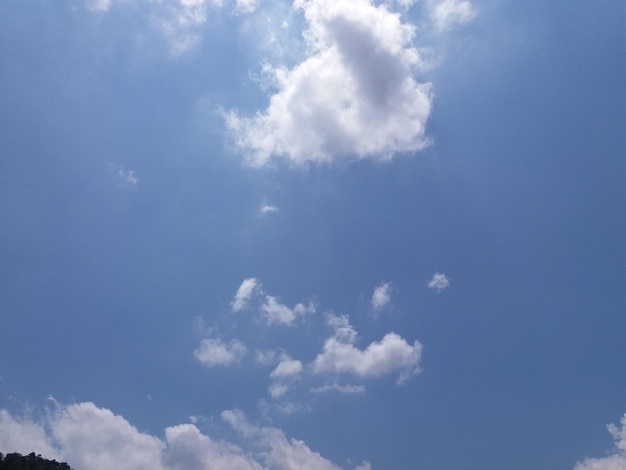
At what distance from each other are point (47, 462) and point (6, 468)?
Result: 20.8 metres

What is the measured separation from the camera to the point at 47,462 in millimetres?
145125

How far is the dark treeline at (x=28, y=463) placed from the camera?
128 m

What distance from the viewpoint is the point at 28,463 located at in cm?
13612

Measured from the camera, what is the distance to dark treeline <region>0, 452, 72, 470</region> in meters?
128

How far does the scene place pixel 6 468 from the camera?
12556cm

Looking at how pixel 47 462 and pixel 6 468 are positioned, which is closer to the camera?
pixel 6 468
